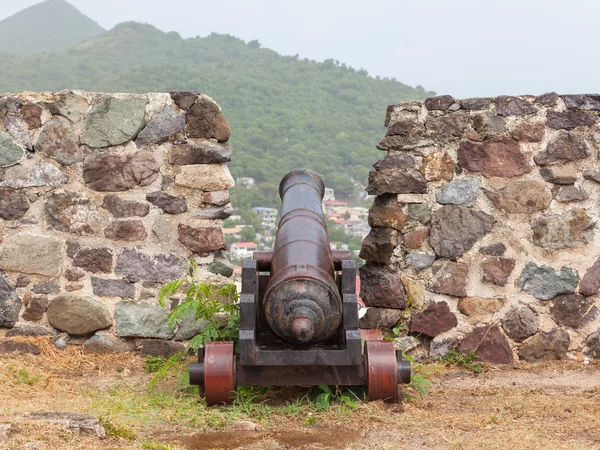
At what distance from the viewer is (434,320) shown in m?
5.57

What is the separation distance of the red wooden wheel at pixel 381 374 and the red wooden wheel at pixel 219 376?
0.77m

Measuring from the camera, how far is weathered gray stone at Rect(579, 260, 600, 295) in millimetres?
5512

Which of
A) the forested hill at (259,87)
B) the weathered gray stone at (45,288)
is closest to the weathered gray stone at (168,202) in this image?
the weathered gray stone at (45,288)

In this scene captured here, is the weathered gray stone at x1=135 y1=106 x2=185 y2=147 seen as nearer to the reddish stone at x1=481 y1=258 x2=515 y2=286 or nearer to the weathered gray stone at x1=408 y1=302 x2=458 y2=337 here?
the weathered gray stone at x1=408 y1=302 x2=458 y2=337

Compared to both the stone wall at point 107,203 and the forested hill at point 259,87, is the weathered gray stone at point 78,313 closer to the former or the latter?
the stone wall at point 107,203

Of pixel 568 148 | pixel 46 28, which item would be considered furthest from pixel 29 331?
pixel 46 28

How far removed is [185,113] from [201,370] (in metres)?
2.02

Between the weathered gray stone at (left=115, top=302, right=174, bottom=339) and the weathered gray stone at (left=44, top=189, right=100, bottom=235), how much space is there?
1.99 ft

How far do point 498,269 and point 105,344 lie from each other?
9.43 feet

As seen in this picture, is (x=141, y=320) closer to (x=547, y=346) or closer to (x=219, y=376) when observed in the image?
(x=219, y=376)

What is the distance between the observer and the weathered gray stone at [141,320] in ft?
18.4

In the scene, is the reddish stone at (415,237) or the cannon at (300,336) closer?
the cannon at (300,336)

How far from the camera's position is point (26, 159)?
220 inches

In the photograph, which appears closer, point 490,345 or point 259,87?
point 490,345
